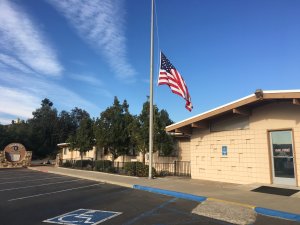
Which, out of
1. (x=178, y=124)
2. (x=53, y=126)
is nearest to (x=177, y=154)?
(x=178, y=124)

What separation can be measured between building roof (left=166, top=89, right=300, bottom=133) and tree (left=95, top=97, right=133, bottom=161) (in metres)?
10.2

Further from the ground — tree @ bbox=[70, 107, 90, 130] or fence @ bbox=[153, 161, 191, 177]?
tree @ bbox=[70, 107, 90, 130]

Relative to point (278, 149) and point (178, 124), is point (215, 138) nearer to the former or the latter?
point (178, 124)

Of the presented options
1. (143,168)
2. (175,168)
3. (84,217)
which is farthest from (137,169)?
(84,217)

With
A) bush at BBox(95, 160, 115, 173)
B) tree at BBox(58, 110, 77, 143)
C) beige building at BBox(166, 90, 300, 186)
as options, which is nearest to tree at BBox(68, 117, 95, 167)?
bush at BBox(95, 160, 115, 173)

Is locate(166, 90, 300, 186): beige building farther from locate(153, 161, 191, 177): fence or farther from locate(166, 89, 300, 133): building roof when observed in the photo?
locate(153, 161, 191, 177): fence

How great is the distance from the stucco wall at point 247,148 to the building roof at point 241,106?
0.53m

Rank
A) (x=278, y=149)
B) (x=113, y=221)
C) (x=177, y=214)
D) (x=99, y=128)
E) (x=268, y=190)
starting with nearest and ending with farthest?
(x=113, y=221) → (x=177, y=214) → (x=268, y=190) → (x=278, y=149) → (x=99, y=128)

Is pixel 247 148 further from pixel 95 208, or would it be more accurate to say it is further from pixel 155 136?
pixel 95 208

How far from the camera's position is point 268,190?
11375 mm

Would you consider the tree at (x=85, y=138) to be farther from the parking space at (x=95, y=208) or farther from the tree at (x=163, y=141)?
the parking space at (x=95, y=208)

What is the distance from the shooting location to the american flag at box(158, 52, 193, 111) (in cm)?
1602

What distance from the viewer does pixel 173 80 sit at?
53.1 feet

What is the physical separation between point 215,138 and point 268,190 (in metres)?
4.67
